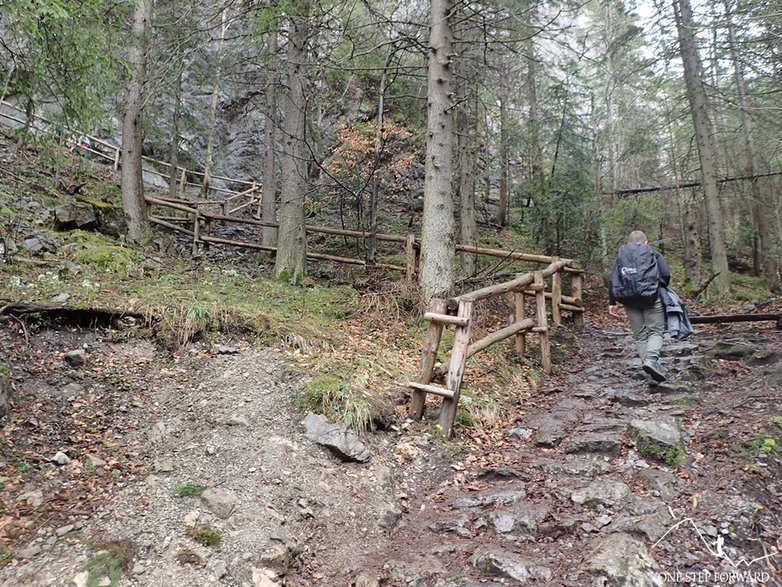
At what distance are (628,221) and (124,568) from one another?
16.1 metres

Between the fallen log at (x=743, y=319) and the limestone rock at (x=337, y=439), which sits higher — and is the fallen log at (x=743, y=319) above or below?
above

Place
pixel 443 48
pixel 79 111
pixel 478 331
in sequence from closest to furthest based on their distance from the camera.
A: pixel 79 111, pixel 443 48, pixel 478 331

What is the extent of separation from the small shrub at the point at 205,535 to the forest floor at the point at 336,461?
0.01 metres

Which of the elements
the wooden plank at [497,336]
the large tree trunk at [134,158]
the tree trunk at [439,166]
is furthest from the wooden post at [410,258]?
the large tree trunk at [134,158]

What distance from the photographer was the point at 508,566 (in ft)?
9.33

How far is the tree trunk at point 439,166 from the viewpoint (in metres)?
6.72

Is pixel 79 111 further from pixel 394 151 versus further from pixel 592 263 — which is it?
pixel 592 263

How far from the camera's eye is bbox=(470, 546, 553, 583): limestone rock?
2.77m

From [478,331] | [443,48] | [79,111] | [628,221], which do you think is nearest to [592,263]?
[628,221]

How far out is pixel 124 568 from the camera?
8.79ft

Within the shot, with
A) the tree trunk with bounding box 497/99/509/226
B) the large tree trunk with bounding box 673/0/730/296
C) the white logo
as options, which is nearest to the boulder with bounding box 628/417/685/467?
the white logo

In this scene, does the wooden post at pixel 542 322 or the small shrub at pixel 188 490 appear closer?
the small shrub at pixel 188 490

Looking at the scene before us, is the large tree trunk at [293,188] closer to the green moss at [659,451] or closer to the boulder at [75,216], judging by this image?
the boulder at [75,216]

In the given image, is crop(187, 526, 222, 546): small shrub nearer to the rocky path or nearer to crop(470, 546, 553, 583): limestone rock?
the rocky path
